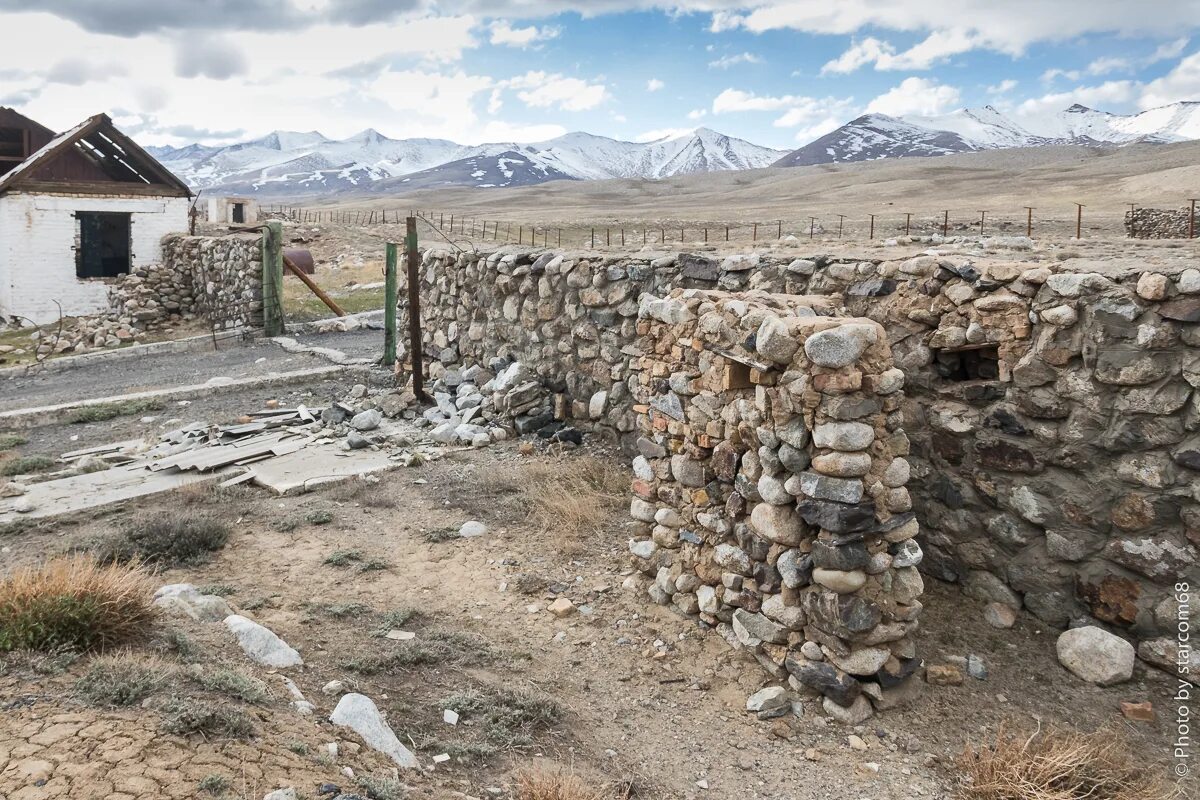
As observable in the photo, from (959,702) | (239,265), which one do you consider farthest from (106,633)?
(239,265)

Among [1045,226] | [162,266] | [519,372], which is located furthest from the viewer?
[1045,226]

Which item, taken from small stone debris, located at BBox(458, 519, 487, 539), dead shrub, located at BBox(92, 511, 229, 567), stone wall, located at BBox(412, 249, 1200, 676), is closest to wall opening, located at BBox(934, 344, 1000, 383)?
stone wall, located at BBox(412, 249, 1200, 676)

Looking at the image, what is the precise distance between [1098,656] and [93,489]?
30.2 ft

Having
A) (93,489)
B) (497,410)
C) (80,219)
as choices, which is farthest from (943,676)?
(80,219)

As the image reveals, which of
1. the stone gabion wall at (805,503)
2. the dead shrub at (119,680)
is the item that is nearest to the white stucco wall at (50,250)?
the dead shrub at (119,680)

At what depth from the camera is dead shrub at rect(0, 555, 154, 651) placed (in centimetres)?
410

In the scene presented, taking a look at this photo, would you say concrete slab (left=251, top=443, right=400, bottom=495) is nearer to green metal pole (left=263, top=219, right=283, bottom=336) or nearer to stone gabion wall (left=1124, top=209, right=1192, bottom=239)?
green metal pole (left=263, top=219, right=283, bottom=336)

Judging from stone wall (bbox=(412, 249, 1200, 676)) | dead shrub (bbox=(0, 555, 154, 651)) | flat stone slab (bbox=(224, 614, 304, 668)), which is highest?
stone wall (bbox=(412, 249, 1200, 676))

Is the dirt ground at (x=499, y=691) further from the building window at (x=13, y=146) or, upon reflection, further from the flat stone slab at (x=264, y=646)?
the building window at (x=13, y=146)

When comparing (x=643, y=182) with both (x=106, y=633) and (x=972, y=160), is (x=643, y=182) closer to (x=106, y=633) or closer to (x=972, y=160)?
(x=972, y=160)

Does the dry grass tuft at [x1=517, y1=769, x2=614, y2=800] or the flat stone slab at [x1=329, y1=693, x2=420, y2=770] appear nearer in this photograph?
the dry grass tuft at [x1=517, y1=769, x2=614, y2=800]

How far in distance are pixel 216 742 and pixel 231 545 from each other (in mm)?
4017

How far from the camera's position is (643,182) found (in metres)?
136

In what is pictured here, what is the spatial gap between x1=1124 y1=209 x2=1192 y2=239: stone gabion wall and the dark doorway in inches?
1073
